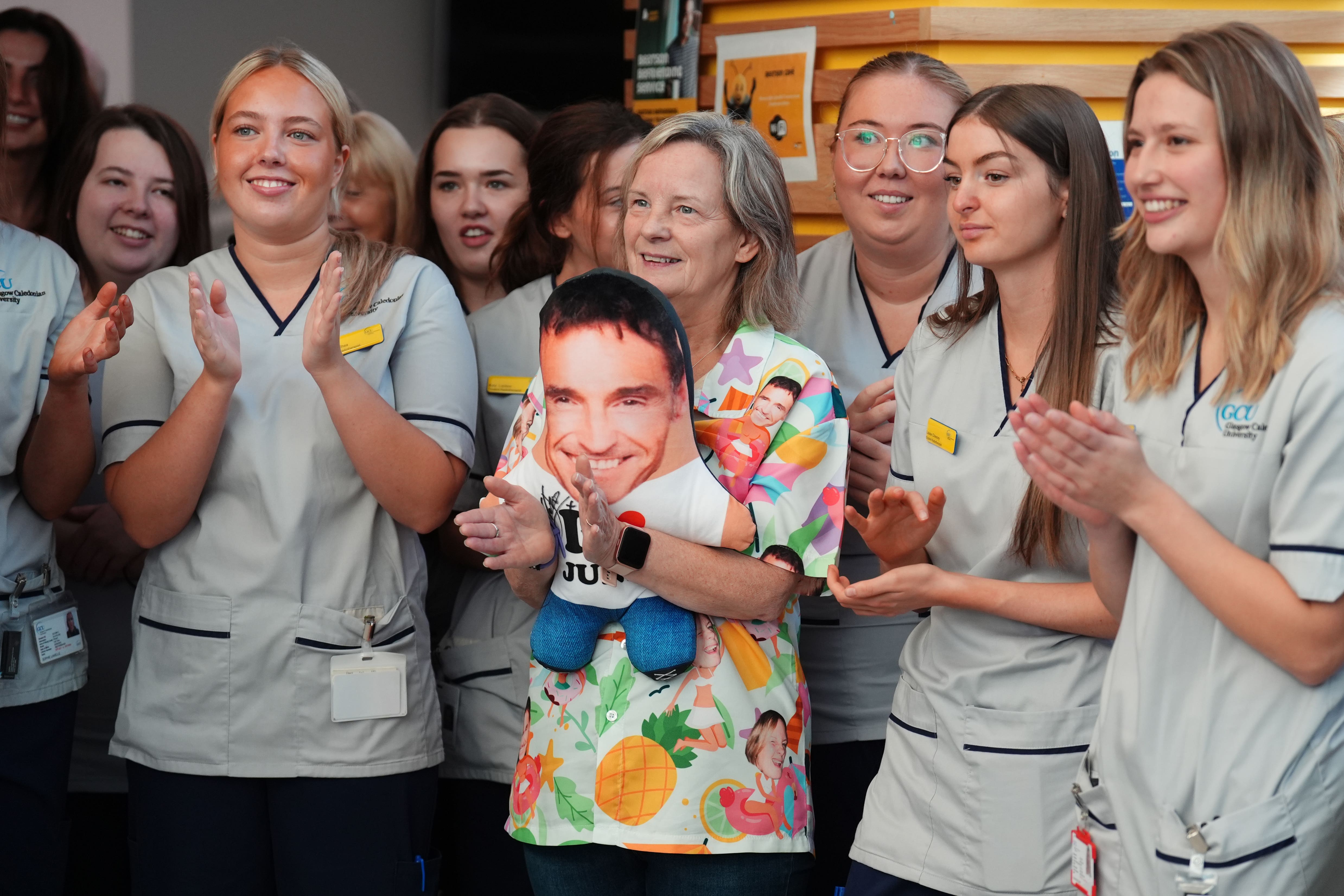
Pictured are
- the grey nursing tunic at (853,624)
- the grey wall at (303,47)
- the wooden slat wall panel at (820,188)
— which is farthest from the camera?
the grey wall at (303,47)

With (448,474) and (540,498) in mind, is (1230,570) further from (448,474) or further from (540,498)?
(448,474)

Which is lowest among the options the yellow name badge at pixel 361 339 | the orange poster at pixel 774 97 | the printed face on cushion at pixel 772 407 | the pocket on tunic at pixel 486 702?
the pocket on tunic at pixel 486 702

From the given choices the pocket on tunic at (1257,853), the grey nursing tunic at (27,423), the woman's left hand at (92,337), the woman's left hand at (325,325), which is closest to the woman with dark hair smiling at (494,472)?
the woman's left hand at (325,325)

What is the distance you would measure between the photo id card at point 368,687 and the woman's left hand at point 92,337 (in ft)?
2.17

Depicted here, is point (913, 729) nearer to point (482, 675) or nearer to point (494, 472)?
point (482, 675)

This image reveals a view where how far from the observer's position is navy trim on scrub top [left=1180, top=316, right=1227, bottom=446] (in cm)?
154

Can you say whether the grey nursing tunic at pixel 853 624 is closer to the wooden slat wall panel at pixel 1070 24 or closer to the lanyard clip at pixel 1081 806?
the lanyard clip at pixel 1081 806

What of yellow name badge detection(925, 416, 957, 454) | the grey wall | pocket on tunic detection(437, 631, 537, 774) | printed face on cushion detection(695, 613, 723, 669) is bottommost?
pocket on tunic detection(437, 631, 537, 774)

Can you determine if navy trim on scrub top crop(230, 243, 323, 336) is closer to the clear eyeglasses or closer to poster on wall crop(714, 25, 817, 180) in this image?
the clear eyeglasses

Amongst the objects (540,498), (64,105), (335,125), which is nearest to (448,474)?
(540,498)

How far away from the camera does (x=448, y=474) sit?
2229 millimetres

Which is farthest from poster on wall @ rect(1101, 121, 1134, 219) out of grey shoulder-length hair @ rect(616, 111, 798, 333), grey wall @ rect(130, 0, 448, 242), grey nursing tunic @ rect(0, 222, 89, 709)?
grey wall @ rect(130, 0, 448, 242)

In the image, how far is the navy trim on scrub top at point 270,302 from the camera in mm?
2266

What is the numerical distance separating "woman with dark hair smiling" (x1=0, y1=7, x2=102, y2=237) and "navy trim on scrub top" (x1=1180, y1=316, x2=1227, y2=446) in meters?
2.71
